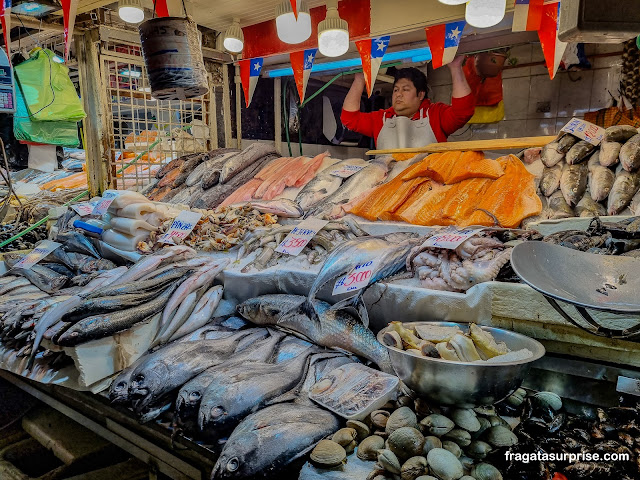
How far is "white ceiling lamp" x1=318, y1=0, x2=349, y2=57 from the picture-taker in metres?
3.94

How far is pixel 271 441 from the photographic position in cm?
157

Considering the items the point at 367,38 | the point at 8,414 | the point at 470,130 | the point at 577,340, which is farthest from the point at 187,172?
the point at 470,130

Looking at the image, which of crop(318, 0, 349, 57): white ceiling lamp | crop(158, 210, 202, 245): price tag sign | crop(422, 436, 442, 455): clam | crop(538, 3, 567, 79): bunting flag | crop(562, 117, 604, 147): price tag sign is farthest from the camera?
crop(318, 0, 349, 57): white ceiling lamp

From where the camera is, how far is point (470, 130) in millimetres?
8047

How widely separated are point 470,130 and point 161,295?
6.80m

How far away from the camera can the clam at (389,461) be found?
4.61 ft


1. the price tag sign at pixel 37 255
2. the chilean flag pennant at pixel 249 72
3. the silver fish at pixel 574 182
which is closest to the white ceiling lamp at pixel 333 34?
the chilean flag pennant at pixel 249 72

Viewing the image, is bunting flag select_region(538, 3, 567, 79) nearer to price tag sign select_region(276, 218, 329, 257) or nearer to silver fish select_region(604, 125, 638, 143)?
silver fish select_region(604, 125, 638, 143)

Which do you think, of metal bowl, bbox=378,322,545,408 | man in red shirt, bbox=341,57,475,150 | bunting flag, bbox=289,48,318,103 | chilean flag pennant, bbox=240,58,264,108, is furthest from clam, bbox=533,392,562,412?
chilean flag pennant, bbox=240,58,264,108

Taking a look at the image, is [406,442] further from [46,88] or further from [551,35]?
[46,88]

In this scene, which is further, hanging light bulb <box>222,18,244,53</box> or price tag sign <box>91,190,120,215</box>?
hanging light bulb <box>222,18,244,53</box>

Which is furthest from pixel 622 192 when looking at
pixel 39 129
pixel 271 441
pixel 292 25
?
pixel 39 129

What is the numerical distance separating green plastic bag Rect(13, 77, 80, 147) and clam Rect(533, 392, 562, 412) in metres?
6.95

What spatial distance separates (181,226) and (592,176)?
2913 mm
